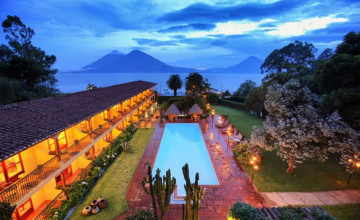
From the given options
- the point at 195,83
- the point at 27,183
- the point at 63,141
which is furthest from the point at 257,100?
the point at 27,183

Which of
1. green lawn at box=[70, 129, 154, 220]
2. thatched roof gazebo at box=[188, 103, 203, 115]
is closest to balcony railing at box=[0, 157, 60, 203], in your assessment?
green lawn at box=[70, 129, 154, 220]

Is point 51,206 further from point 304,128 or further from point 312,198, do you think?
point 304,128

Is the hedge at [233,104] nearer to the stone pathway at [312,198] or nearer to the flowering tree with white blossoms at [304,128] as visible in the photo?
the flowering tree with white blossoms at [304,128]

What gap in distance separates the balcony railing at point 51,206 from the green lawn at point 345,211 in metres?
15.3

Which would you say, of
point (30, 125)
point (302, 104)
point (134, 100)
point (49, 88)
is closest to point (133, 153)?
point (30, 125)

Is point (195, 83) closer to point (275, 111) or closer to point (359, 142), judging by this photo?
point (275, 111)

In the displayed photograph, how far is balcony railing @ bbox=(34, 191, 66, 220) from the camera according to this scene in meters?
8.84

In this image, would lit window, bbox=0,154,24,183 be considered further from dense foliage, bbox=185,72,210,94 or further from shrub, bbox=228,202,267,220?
dense foliage, bbox=185,72,210,94

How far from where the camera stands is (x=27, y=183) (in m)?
8.56

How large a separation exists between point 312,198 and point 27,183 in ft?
52.1

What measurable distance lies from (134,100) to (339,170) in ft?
83.9

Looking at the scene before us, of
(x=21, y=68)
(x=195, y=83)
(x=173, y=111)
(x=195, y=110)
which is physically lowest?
(x=173, y=111)

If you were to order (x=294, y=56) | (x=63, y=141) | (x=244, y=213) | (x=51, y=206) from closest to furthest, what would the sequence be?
(x=244, y=213)
(x=51, y=206)
(x=63, y=141)
(x=294, y=56)

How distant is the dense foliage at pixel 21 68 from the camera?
2487 cm
